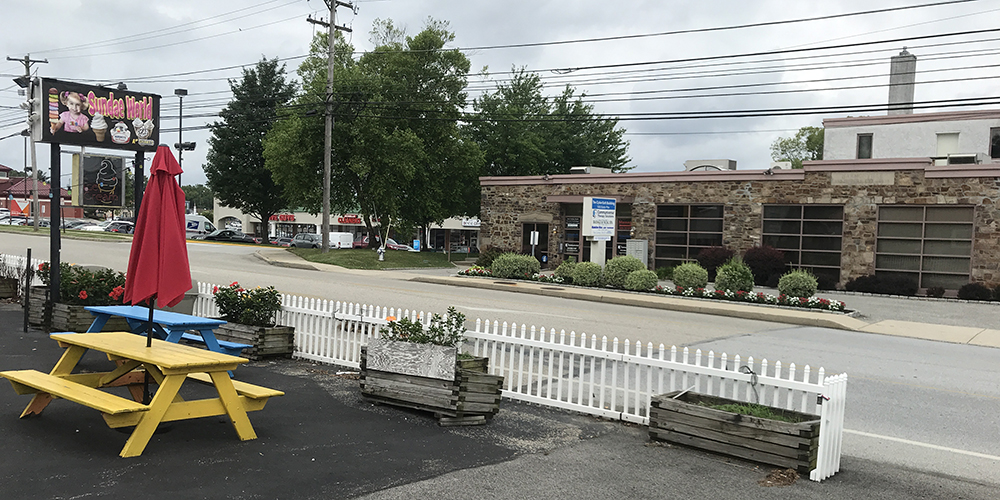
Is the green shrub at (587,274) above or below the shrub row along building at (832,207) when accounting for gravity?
below

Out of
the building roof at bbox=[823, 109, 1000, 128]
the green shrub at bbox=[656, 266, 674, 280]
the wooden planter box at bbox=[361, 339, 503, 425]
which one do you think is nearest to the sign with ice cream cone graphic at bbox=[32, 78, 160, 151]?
the wooden planter box at bbox=[361, 339, 503, 425]

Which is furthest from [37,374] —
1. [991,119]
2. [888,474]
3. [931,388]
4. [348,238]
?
[348,238]

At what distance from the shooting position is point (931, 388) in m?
9.89

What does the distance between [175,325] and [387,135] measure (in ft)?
101

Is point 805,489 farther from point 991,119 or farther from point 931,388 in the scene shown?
point 991,119

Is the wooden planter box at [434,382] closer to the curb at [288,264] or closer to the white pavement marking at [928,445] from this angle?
the white pavement marking at [928,445]

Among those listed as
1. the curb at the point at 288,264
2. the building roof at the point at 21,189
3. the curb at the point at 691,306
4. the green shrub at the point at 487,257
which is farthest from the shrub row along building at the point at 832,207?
the building roof at the point at 21,189

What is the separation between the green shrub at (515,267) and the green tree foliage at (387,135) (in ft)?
40.3

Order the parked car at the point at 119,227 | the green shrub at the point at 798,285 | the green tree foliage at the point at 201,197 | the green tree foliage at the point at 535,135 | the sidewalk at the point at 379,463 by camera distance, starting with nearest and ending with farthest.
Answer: the sidewalk at the point at 379,463
the green shrub at the point at 798,285
the green tree foliage at the point at 535,135
the parked car at the point at 119,227
the green tree foliage at the point at 201,197

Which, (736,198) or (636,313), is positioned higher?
(736,198)

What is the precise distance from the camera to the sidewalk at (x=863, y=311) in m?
16.5

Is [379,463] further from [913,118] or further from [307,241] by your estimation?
[307,241]

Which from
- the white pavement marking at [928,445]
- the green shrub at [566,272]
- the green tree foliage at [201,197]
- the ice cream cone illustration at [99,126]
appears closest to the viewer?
the white pavement marking at [928,445]

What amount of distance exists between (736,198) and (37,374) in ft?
85.6
